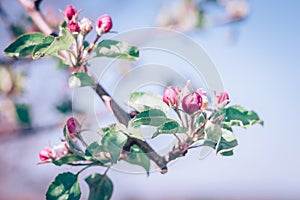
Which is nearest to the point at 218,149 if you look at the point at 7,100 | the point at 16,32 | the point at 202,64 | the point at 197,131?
the point at 197,131

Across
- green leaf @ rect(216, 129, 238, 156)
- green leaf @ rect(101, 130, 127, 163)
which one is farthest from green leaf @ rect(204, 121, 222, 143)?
green leaf @ rect(101, 130, 127, 163)

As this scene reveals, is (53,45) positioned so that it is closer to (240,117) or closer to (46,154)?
(46,154)

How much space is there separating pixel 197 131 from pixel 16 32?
1.28 meters

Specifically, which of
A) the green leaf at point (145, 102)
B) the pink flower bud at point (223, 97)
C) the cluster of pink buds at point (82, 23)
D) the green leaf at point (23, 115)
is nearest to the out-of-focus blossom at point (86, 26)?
the cluster of pink buds at point (82, 23)

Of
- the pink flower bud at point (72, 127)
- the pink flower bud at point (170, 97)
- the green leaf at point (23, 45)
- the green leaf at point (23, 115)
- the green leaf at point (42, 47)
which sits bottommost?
the pink flower bud at point (72, 127)

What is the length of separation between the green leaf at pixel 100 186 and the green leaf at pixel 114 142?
0.77 ft

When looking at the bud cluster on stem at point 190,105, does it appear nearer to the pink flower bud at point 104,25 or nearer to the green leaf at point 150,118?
the green leaf at point 150,118

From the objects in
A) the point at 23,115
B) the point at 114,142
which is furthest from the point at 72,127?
the point at 23,115

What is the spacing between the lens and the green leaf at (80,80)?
0.77 m

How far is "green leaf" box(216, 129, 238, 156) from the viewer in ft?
2.35

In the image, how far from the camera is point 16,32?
179cm

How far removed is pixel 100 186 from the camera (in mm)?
938

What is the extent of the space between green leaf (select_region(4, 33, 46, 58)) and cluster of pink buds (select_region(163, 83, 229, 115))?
0.29 m

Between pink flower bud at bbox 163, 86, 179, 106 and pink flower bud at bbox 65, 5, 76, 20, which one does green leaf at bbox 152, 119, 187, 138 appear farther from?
pink flower bud at bbox 65, 5, 76, 20
